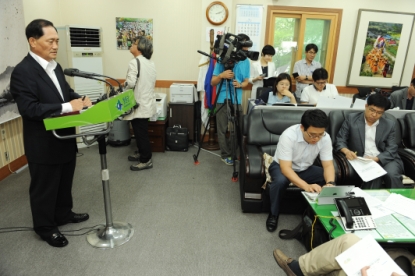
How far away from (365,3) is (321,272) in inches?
166

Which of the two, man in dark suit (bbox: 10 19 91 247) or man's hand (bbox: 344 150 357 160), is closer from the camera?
man in dark suit (bbox: 10 19 91 247)

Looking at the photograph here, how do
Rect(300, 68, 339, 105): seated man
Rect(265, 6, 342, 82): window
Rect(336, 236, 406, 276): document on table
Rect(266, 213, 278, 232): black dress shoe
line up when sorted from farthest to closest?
Rect(265, 6, 342, 82): window
Rect(300, 68, 339, 105): seated man
Rect(266, 213, 278, 232): black dress shoe
Rect(336, 236, 406, 276): document on table

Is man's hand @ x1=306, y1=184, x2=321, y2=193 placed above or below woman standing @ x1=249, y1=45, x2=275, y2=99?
below

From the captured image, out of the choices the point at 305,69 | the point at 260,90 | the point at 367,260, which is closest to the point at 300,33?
the point at 305,69

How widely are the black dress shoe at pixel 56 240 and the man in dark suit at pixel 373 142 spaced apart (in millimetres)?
2402

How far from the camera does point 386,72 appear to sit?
459 centimetres

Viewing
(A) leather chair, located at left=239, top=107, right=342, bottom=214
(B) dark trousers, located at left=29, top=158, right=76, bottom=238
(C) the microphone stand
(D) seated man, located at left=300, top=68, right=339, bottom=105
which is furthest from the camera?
(D) seated man, located at left=300, top=68, right=339, bottom=105

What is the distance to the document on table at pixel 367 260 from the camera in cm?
130

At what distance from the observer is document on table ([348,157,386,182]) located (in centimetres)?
242

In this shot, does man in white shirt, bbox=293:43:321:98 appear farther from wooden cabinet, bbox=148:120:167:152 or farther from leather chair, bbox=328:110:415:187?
wooden cabinet, bbox=148:120:167:152

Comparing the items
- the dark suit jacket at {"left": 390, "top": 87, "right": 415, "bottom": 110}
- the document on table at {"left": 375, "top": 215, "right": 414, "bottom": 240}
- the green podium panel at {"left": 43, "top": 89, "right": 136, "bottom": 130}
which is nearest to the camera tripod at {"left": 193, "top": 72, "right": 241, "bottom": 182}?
the document on table at {"left": 375, "top": 215, "right": 414, "bottom": 240}

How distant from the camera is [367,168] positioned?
2467 millimetres

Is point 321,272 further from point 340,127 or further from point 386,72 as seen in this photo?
point 386,72

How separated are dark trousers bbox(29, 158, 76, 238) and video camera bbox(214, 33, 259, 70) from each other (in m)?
1.83
